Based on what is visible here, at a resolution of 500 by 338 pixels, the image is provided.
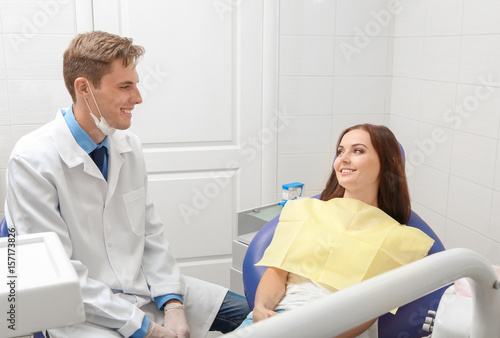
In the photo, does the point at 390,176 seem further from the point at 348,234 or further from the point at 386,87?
the point at 386,87

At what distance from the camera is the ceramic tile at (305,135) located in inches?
123

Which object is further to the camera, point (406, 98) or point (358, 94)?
point (358, 94)

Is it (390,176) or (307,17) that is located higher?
(307,17)

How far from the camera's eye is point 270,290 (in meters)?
1.72

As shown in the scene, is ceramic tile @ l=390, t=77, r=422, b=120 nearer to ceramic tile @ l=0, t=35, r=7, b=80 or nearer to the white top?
the white top

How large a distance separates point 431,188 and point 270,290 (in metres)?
1.45

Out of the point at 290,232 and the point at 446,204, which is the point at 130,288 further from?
the point at 446,204

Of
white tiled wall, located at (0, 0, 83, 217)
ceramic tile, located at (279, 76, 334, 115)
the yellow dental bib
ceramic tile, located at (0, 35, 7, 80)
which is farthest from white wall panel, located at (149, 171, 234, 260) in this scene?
the yellow dental bib

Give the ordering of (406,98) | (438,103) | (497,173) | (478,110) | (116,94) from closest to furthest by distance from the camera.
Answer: (116,94) < (497,173) < (478,110) < (438,103) < (406,98)

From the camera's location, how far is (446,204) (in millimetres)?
2705

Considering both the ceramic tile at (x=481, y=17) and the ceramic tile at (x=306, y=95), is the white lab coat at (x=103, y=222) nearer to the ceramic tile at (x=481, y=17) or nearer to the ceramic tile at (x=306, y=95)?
the ceramic tile at (x=306, y=95)

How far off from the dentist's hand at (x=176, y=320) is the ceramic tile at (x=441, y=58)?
5.65 feet

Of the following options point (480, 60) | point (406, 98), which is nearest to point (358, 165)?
point (480, 60)

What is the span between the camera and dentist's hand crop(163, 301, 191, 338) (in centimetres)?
169
